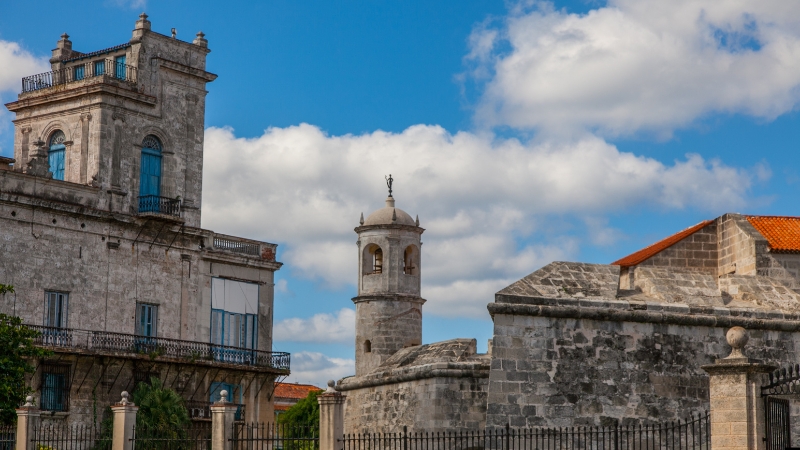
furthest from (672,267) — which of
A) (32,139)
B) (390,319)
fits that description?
(32,139)

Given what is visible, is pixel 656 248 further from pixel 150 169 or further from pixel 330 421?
pixel 150 169

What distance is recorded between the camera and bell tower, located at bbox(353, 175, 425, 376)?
33281mm

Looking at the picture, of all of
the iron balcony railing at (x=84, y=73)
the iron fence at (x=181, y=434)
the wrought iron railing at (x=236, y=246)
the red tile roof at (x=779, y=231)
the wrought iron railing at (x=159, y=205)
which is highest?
the iron balcony railing at (x=84, y=73)

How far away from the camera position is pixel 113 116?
34281mm

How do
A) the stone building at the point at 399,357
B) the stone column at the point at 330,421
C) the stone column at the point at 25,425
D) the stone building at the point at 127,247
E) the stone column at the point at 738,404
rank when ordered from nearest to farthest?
the stone column at the point at 738,404
the stone column at the point at 330,421
the stone column at the point at 25,425
the stone building at the point at 399,357
the stone building at the point at 127,247

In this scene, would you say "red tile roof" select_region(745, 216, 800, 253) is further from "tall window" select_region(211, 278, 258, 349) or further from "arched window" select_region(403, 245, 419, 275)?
"tall window" select_region(211, 278, 258, 349)

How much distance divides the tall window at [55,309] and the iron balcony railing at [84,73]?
6424 mm

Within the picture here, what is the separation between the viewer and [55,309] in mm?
32219

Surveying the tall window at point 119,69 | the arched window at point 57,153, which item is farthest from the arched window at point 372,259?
the arched window at point 57,153

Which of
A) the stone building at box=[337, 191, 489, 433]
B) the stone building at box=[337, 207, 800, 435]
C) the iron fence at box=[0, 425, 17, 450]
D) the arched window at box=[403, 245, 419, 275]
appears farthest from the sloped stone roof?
the arched window at box=[403, 245, 419, 275]

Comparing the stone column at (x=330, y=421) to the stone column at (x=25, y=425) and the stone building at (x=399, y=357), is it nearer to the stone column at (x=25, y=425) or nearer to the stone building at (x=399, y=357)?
the stone building at (x=399, y=357)

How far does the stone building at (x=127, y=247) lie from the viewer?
1252 inches

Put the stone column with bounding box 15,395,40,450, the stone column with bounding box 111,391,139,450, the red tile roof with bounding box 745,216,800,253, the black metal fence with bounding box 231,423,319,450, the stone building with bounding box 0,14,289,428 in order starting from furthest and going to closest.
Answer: the stone building with bounding box 0,14,289,428 < the red tile roof with bounding box 745,216,800,253 < the stone column with bounding box 15,395,40,450 < the stone column with bounding box 111,391,139,450 < the black metal fence with bounding box 231,423,319,450

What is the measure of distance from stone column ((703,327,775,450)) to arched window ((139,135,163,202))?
23345 millimetres
